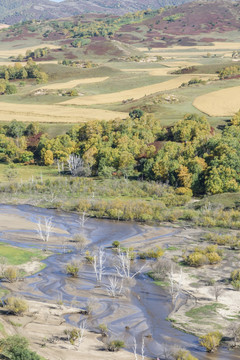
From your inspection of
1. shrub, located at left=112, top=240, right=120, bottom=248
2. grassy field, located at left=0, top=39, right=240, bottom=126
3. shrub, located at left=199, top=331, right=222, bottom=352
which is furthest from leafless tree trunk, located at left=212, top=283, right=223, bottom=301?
grassy field, located at left=0, top=39, right=240, bottom=126

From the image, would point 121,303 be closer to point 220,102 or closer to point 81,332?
point 81,332

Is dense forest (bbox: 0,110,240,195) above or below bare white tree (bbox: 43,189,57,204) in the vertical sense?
above

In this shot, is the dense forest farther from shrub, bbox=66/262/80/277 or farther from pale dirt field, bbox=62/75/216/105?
shrub, bbox=66/262/80/277

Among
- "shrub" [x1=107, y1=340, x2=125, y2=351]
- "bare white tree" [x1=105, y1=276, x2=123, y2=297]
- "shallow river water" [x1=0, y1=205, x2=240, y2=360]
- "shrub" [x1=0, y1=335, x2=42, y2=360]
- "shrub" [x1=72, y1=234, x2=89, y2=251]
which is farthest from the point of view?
"shrub" [x1=72, y1=234, x2=89, y2=251]

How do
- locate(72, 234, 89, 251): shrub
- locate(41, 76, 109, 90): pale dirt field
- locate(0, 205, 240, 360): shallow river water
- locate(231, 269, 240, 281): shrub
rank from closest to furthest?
locate(0, 205, 240, 360): shallow river water
locate(231, 269, 240, 281): shrub
locate(72, 234, 89, 251): shrub
locate(41, 76, 109, 90): pale dirt field

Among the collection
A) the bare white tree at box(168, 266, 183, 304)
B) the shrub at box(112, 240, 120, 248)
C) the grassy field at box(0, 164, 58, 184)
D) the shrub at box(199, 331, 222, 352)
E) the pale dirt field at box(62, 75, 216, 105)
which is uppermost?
the shrub at box(199, 331, 222, 352)

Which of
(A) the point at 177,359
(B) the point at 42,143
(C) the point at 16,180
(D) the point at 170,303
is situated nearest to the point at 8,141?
(B) the point at 42,143

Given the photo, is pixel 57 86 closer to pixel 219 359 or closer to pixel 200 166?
pixel 200 166
